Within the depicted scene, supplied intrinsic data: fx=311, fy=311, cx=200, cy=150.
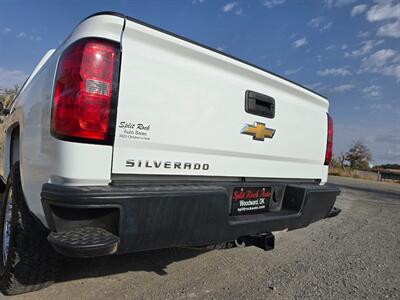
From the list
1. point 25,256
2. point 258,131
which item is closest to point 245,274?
point 258,131

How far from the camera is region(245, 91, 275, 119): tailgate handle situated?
2.31 meters

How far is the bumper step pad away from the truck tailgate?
355 mm

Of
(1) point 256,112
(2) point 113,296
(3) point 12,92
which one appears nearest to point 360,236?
(1) point 256,112

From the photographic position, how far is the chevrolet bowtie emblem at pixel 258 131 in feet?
7.56

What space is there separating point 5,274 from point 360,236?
4396mm

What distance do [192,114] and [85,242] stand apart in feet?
3.20

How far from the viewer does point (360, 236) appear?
4523 millimetres

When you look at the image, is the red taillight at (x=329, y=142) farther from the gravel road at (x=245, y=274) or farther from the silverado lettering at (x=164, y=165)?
the silverado lettering at (x=164, y=165)

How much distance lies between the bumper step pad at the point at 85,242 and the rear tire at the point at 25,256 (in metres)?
0.65

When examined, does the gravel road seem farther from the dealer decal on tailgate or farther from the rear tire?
the dealer decal on tailgate

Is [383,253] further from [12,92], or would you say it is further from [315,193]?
[12,92]

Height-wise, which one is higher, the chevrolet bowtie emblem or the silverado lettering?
the chevrolet bowtie emblem

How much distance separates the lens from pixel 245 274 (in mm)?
2918

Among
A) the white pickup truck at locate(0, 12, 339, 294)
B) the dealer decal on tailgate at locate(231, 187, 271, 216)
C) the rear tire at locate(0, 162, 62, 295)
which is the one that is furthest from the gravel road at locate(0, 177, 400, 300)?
the dealer decal on tailgate at locate(231, 187, 271, 216)
